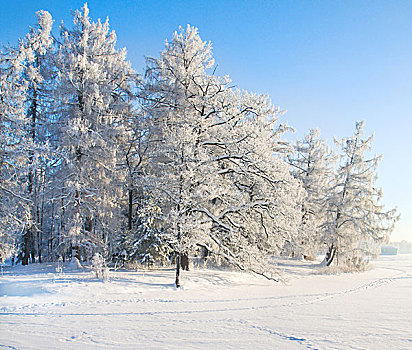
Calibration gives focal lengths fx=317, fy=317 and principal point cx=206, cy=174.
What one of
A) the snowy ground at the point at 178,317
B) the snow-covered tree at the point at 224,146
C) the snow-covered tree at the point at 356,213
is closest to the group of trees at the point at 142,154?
the snow-covered tree at the point at 224,146

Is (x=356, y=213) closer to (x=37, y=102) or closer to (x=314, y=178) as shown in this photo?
(x=314, y=178)

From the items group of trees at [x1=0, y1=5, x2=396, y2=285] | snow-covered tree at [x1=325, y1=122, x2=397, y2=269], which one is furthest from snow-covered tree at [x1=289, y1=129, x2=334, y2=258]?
group of trees at [x1=0, y1=5, x2=396, y2=285]

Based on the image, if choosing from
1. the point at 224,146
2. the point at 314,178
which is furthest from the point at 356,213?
the point at 224,146

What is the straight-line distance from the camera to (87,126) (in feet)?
54.9

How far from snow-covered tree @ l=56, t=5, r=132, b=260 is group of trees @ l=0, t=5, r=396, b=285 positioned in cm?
7

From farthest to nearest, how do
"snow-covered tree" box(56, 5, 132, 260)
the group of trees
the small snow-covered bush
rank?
"snow-covered tree" box(56, 5, 132, 260) < the group of trees < the small snow-covered bush

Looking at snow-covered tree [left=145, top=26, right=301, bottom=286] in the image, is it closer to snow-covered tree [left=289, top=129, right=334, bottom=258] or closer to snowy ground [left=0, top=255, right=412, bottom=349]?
snowy ground [left=0, top=255, right=412, bottom=349]

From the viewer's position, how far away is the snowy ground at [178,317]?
234 inches

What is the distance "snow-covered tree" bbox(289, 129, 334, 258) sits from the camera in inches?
1086

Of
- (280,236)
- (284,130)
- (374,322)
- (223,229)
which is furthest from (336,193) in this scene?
(374,322)

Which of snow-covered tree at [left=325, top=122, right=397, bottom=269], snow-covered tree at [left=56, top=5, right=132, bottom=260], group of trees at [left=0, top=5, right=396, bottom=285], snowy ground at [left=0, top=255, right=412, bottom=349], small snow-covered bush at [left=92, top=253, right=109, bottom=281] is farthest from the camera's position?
snow-covered tree at [left=325, top=122, right=397, bottom=269]

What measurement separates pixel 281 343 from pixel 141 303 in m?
5.19

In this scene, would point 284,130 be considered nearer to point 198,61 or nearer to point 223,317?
point 198,61

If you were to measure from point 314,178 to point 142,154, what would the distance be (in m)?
19.1
